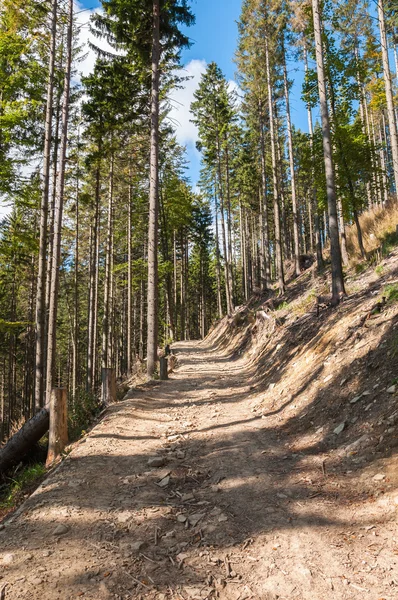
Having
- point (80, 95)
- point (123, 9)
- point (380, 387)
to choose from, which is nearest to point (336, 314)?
point (380, 387)

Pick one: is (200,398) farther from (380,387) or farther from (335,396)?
(380,387)

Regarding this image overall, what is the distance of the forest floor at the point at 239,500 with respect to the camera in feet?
8.63

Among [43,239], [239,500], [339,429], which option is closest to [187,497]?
[239,500]

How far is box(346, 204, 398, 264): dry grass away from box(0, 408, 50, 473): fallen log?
12.1 metres

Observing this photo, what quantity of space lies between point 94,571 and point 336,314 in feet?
23.7

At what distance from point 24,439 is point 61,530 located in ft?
13.4

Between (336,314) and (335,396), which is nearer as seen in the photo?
(335,396)

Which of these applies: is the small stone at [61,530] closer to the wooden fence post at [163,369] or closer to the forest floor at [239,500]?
the forest floor at [239,500]

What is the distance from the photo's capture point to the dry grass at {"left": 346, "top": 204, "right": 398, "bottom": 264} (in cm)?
1459

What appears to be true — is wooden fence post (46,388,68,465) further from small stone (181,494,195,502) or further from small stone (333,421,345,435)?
small stone (333,421,345,435)

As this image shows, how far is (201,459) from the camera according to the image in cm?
498

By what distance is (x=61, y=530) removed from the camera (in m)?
3.25

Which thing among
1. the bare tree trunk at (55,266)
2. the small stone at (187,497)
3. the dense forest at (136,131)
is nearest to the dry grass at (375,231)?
the dense forest at (136,131)

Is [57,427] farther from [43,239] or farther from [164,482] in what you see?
[43,239]
